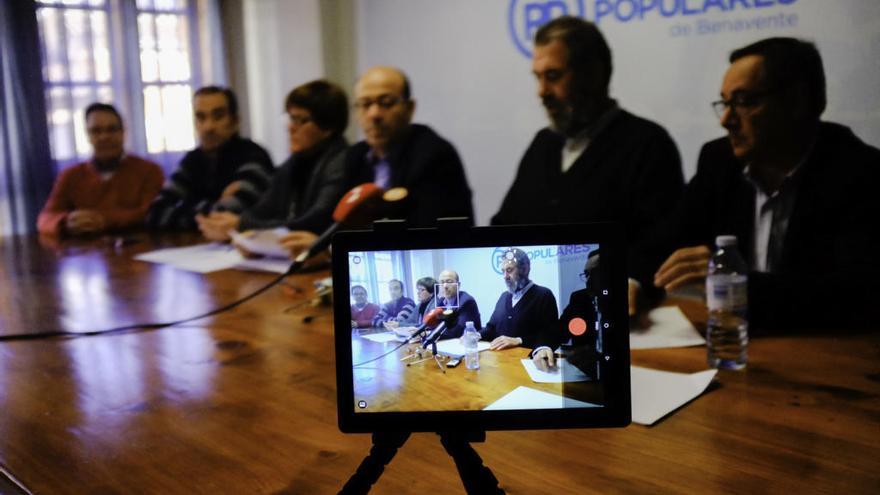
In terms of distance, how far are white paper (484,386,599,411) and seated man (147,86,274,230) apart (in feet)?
8.76

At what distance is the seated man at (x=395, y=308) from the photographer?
2.29 feet

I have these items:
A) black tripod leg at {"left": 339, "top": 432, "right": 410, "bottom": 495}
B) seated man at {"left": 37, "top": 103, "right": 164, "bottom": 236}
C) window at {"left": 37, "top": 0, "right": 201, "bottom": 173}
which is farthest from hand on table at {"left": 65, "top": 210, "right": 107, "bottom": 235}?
black tripod leg at {"left": 339, "top": 432, "right": 410, "bottom": 495}

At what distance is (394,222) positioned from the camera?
0.69 meters

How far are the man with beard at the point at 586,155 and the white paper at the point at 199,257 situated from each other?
2.67ft

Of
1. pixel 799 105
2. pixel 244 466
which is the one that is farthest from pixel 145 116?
pixel 244 466

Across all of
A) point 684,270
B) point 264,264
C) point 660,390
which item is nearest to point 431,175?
point 264,264

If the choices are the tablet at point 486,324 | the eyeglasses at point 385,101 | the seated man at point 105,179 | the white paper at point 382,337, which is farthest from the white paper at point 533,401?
the seated man at point 105,179

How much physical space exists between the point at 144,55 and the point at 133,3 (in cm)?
29

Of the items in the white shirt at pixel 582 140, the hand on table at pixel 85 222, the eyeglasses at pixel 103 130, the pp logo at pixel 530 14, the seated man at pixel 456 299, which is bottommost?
the hand on table at pixel 85 222

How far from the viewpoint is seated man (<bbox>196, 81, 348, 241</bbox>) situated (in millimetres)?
2912

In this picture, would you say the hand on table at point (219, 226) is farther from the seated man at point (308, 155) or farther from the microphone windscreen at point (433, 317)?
the microphone windscreen at point (433, 317)

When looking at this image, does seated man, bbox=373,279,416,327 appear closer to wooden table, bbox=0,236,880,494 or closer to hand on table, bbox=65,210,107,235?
wooden table, bbox=0,236,880,494

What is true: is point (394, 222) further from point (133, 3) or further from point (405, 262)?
point (133, 3)

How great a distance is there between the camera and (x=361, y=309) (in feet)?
2.29
